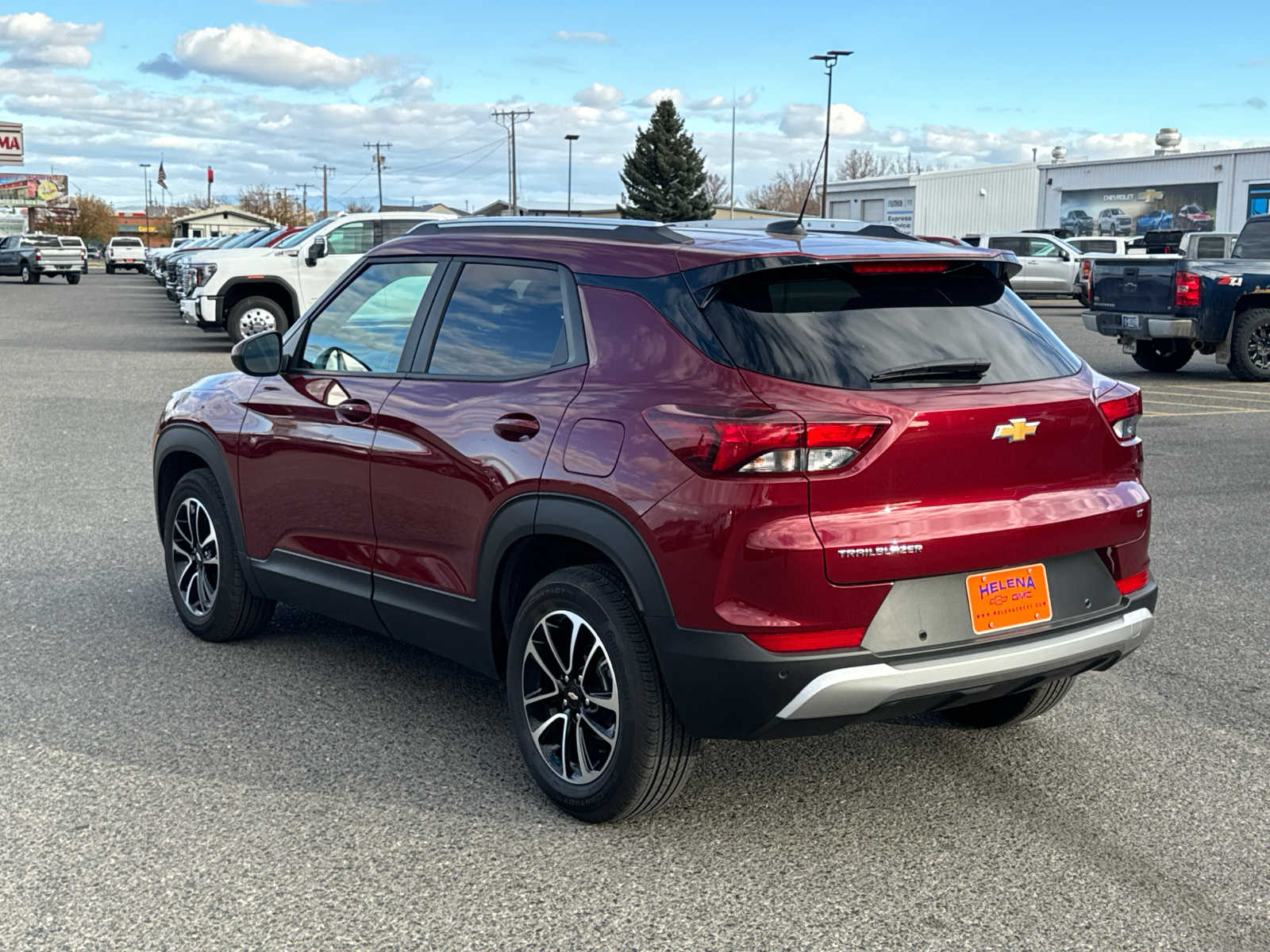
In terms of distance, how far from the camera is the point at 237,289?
20.0m

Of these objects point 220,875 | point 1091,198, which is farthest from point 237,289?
point 1091,198

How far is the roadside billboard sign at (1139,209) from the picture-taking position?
4831 cm

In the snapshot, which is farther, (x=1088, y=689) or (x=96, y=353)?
(x=96, y=353)

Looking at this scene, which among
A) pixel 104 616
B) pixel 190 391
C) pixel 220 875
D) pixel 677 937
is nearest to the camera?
pixel 677 937

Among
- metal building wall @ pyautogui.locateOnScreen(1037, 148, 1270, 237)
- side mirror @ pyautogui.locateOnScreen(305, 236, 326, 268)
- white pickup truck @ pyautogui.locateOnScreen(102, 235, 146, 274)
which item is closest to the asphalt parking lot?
side mirror @ pyautogui.locateOnScreen(305, 236, 326, 268)

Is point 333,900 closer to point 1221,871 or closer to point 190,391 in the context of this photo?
point 1221,871

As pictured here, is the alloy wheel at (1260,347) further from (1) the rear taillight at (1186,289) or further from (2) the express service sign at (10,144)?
(2) the express service sign at (10,144)

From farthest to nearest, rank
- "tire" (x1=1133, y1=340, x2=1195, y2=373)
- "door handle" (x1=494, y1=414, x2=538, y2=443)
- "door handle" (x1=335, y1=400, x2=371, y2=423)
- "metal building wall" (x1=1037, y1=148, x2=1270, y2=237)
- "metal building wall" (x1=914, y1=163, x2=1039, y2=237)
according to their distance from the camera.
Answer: "metal building wall" (x1=914, y1=163, x2=1039, y2=237)
"metal building wall" (x1=1037, y1=148, x2=1270, y2=237)
"tire" (x1=1133, y1=340, x2=1195, y2=373)
"door handle" (x1=335, y1=400, x2=371, y2=423)
"door handle" (x1=494, y1=414, x2=538, y2=443)

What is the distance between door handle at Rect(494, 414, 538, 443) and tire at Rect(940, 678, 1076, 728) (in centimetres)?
174

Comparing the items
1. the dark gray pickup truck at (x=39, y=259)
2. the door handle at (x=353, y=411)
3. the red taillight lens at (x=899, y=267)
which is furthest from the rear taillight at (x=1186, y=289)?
the dark gray pickup truck at (x=39, y=259)

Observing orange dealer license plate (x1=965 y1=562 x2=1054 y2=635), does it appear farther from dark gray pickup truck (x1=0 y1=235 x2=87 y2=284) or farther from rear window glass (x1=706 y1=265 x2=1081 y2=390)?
dark gray pickup truck (x1=0 y1=235 x2=87 y2=284)

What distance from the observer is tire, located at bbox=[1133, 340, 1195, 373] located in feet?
59.2

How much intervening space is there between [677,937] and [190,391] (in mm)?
3521

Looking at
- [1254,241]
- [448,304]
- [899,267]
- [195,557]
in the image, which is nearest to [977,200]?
[1254,241]
